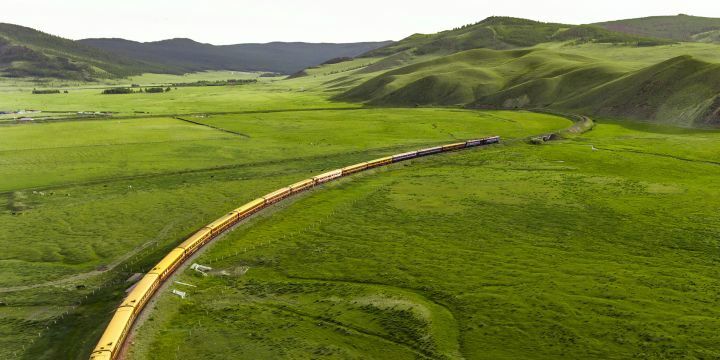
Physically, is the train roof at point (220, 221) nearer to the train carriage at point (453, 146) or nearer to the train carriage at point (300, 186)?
the train carriage at point (300, 186)

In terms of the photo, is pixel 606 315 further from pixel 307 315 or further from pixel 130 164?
pixel 130 164

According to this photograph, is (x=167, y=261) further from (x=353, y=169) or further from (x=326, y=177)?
(x=353, y=169)

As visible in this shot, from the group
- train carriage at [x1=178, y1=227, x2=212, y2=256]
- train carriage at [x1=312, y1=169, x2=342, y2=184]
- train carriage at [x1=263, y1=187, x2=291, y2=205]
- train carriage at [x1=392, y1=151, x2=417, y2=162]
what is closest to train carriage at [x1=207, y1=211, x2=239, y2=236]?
train carriage at [x1=178, y1=227, x2=212, y2=256]

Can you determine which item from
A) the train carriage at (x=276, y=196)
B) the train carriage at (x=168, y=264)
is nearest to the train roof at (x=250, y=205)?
the train carriage at (x=276, y=196)

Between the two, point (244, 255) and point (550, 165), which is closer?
point (244, 255)

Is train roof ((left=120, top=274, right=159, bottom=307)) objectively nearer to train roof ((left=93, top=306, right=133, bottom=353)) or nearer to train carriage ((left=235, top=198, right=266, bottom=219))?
train roof ((left=93, top=306, right=133, bottom=353))

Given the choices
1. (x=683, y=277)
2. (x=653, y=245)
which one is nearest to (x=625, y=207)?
(x=653, y=245)
